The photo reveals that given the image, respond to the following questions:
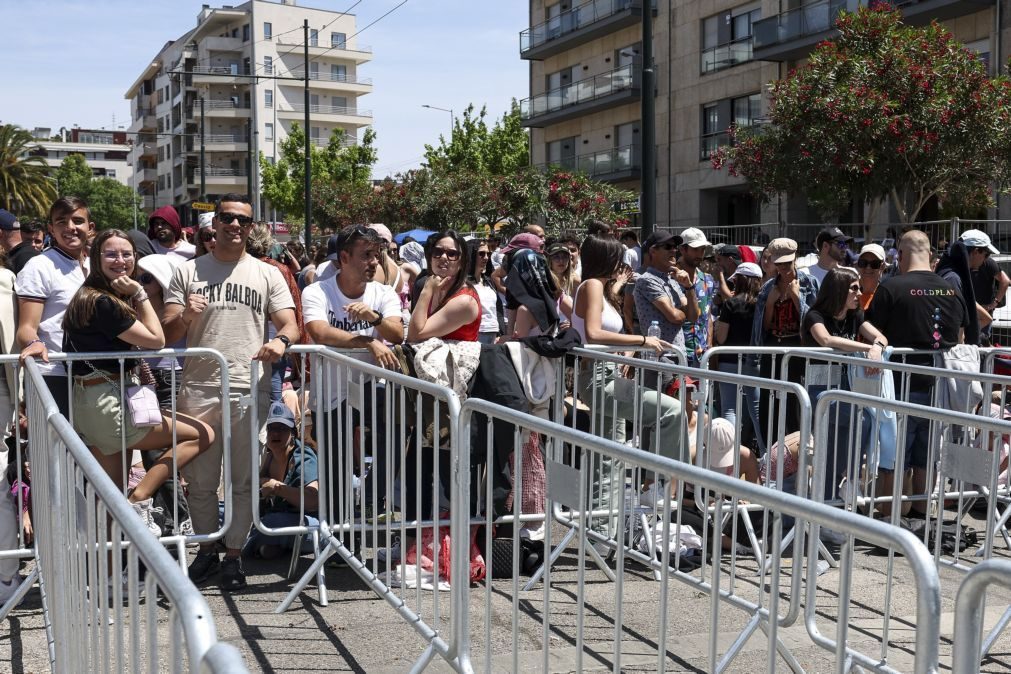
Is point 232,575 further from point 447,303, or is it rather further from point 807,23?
point 807,23

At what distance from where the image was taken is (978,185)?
20.9 metres

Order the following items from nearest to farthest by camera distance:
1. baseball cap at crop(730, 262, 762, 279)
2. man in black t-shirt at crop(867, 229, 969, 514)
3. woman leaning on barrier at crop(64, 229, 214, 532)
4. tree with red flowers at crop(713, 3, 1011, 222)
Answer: woman leaning on barrier at crop(64, 229, 214, 532) → man in black t-shirt at crop(867, 229, 969, 514) → baseball cap at crop(730, 262, 762, 279) → tree with red flowers at crop(713, 3, 1011, 222)

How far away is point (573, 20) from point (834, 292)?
32.9 m

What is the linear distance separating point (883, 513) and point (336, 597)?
340cm

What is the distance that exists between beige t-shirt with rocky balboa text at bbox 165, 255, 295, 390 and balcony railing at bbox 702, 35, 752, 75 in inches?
1080

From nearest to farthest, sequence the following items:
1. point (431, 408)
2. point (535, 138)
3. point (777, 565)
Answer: point (777, 565) < point (431, 408) < point (535, 138)

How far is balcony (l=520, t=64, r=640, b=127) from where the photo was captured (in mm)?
35188

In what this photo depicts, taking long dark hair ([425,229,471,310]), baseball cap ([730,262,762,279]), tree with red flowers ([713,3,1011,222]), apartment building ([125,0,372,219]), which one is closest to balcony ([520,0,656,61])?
tree with red flowers ([713,3,1011,222])

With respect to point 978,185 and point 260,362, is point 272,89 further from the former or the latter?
point 260,362

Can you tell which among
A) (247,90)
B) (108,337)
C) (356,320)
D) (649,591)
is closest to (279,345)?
(356,320)

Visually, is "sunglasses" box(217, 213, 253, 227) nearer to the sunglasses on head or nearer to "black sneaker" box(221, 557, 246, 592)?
the sunglasses on head

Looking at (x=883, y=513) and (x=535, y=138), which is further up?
(x=535, y=138)

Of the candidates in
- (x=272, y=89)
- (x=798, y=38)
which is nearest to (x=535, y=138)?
(x=798, y=38)

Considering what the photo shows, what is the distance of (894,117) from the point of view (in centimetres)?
1977
